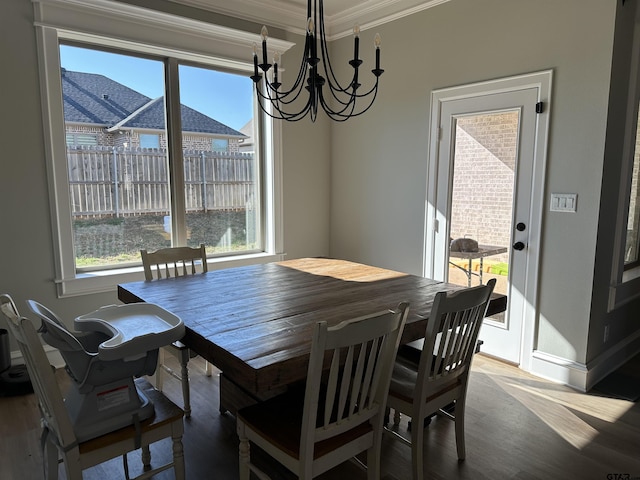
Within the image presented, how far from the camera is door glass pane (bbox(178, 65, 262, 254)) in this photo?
147 inches

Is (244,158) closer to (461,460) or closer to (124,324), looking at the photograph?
(124,324)

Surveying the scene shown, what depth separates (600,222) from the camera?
275cm

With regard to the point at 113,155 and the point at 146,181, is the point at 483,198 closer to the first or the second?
the point at 146,181

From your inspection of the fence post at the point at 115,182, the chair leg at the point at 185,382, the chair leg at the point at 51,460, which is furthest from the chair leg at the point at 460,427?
the fence post at the point at 115,182

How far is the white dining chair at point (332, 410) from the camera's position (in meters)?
1.38

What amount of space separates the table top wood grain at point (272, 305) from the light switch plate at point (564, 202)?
1.08 m

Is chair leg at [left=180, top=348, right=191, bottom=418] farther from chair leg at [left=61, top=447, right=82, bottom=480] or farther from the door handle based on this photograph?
the door handle

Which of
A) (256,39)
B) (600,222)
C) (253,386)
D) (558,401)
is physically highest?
(256,39)

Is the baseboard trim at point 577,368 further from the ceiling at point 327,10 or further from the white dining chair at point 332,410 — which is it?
the ceiling at point 327,10

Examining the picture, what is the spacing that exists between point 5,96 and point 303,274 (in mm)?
2276

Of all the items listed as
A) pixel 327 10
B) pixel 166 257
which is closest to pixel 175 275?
pixel 166 257

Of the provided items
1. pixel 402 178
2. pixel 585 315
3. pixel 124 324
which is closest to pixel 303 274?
pixel 124 324

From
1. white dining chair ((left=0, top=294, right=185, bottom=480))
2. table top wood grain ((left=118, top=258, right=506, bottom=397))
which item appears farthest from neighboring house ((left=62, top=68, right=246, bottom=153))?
white dining chair ((left=0, top=294, right=185, bottom=480))

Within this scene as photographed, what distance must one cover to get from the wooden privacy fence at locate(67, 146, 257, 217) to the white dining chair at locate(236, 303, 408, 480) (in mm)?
2366
